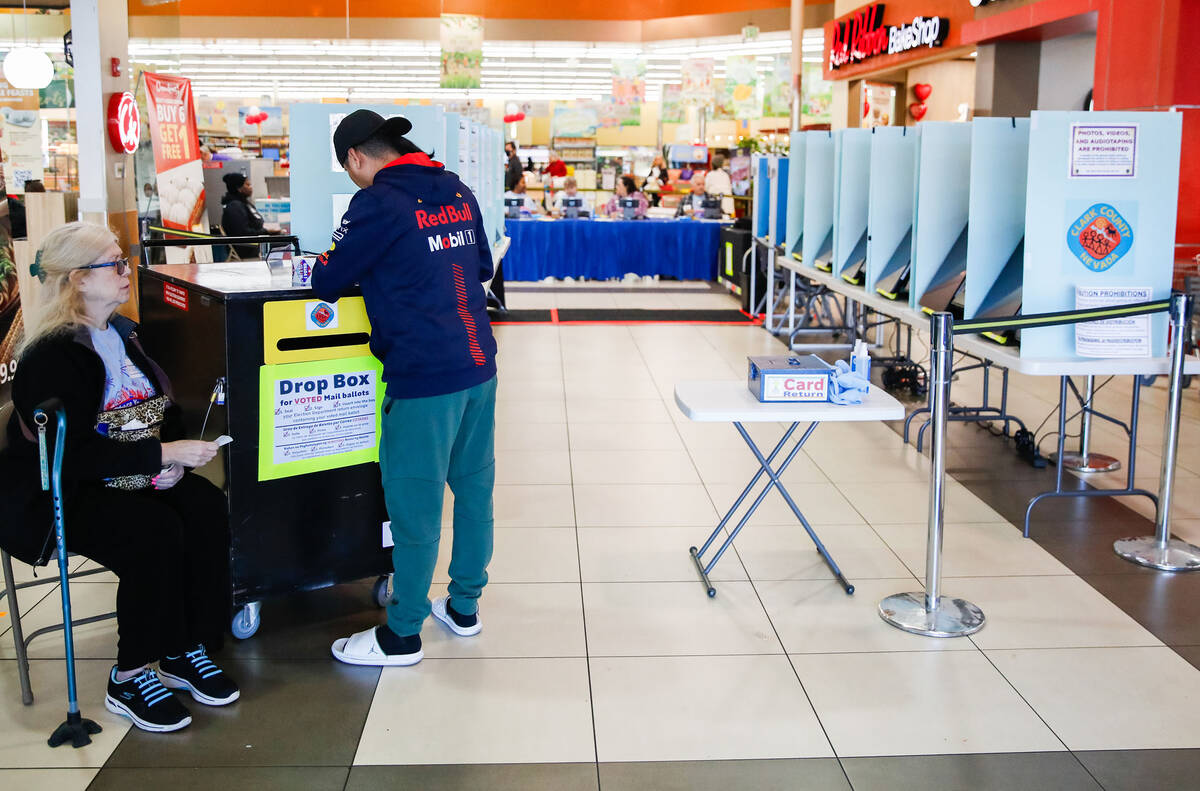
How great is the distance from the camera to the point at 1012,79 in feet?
32.5

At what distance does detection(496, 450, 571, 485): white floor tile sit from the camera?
4.77 metres

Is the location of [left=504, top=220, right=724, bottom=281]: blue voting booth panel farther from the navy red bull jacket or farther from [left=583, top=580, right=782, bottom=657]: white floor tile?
the navy red bull jacket

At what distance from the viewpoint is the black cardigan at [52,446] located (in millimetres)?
2531

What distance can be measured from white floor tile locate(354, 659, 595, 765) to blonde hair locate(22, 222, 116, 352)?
48.4 inches

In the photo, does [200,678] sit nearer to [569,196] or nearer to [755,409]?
[755,409]

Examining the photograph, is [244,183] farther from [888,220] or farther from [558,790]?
[558,790]

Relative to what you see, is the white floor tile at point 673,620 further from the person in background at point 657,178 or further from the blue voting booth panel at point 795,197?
the person in background at point 657,178

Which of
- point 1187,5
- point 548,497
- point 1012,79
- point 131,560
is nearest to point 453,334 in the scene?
point 131,560

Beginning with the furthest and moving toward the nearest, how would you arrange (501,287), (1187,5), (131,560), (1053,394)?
(501,287) < (1187,5) < (1053,394) < (131,560)

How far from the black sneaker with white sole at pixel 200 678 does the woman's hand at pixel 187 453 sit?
0.54 m

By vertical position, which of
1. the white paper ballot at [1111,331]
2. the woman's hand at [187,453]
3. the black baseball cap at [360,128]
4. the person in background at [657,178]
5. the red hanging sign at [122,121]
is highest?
the person in background at [657,178]

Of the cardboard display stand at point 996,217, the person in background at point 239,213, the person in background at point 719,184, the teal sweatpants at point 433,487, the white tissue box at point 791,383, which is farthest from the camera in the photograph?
the person in background at point 719,184

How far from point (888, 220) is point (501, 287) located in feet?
15.4

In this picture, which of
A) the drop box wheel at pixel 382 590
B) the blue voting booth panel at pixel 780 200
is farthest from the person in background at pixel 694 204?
the drop box wheel at pixel 382 590
